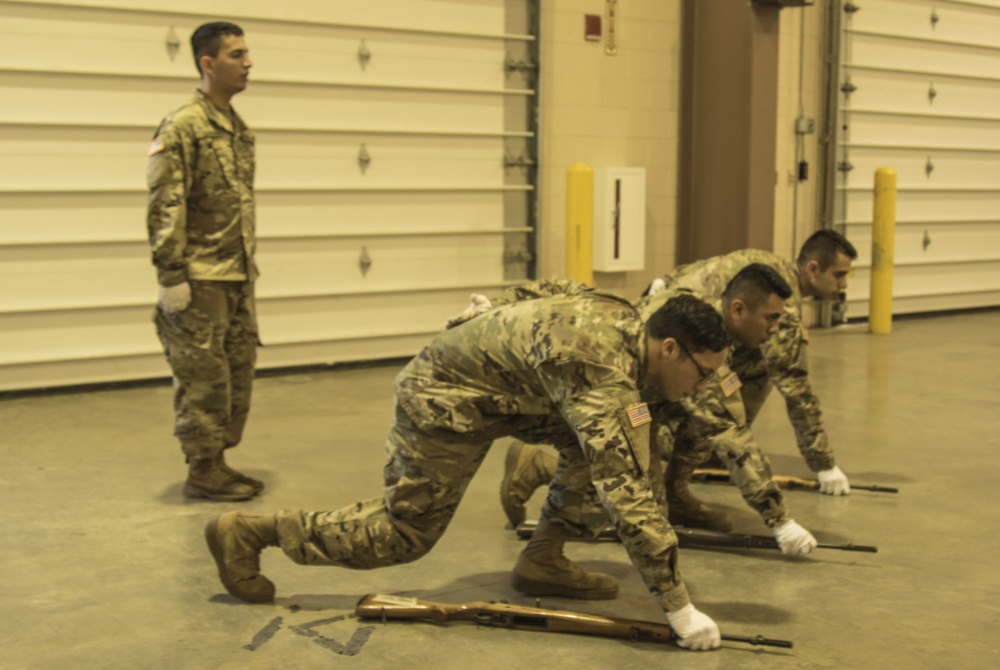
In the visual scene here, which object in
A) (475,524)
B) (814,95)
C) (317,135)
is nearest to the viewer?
(475,524)

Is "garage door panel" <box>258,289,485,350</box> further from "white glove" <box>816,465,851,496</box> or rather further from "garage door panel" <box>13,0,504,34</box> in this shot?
"white glove" <box>816,465,851,496</box>

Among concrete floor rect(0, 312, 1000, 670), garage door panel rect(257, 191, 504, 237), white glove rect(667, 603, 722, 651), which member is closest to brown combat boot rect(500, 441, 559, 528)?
concrete floor rect(0, 312, 1000, 670)

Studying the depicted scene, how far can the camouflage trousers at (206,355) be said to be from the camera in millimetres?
4578

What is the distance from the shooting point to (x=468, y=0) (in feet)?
27.5

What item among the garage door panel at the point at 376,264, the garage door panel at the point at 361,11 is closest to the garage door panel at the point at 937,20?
the garage door panel at the point at 361,11

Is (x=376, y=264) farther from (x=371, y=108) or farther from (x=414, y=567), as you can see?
(x=414, y=567)

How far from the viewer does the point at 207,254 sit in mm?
4633

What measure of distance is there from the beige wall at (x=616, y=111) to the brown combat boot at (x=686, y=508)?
15.0 feet

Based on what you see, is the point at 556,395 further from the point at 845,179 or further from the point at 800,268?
the point at 845,179

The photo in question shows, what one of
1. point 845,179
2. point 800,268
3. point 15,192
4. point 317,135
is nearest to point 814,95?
point 845,179

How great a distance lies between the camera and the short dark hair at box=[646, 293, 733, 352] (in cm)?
304

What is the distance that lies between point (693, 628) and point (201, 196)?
2.62 meters

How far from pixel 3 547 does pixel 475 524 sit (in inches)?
64.2

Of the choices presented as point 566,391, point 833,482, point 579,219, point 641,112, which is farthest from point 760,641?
point 641,112
